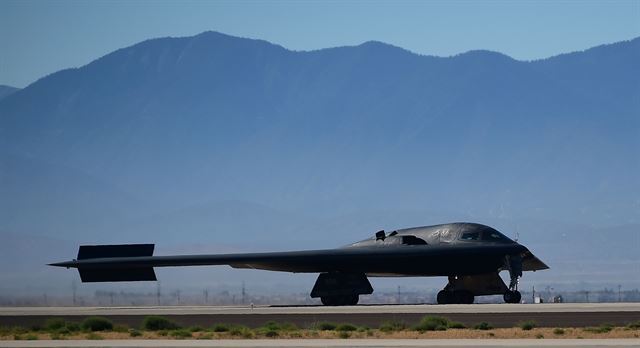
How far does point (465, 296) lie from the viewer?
201 feet

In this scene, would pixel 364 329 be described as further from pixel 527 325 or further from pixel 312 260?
pixel 312 260

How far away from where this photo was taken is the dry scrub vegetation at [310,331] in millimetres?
37625

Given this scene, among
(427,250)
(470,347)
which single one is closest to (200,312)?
(427,250)

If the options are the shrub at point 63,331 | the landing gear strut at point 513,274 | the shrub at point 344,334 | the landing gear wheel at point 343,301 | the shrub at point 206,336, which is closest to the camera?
the shrub at point 344,334

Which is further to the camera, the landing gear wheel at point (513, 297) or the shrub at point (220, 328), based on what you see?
the landing gear wheel at point (513, 297)

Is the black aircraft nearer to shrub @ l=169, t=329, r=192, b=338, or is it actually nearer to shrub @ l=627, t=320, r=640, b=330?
shrub @ l=627, t=320, r=640, b=330

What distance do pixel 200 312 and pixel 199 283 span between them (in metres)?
64.1

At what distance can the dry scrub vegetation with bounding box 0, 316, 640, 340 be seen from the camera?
123 ft

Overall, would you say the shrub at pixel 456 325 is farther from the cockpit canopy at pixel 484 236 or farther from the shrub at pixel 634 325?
the cockpit canopy at pixel 484 236

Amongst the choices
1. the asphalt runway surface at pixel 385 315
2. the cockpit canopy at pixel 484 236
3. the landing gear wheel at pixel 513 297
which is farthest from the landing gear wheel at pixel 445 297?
the asphalt runway surface at pixel 385 315

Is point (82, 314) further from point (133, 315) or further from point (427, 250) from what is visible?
point (427, 250)

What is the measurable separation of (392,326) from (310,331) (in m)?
2.56

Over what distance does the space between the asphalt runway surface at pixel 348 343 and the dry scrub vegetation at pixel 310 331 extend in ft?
6.07

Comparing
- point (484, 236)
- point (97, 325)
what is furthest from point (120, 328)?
point (484, 236)
